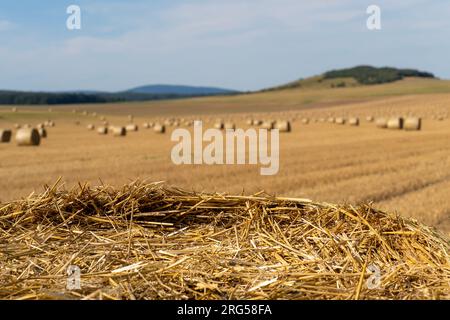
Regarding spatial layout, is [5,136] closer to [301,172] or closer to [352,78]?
[301,172]

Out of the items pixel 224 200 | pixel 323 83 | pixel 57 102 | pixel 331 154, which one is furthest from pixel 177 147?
pixel 323 83

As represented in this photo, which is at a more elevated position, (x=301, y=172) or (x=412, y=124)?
(x=412, y=124)

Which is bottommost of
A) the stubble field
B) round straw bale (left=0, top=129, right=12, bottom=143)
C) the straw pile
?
the stubble field

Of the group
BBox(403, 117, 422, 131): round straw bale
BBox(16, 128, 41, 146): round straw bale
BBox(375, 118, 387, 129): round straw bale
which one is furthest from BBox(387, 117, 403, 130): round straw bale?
BBox(16, 128, 41, 146): round straw bale

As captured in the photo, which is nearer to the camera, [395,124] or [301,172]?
[301,172]

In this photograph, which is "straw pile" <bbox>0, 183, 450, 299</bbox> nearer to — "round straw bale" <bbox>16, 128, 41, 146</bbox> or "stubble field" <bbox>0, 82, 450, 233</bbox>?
"stubble field" <bbox>0, 82, 450, 233</bbox>

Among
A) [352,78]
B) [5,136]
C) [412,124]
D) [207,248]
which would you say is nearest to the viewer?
[207,248]

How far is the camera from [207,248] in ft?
9.28

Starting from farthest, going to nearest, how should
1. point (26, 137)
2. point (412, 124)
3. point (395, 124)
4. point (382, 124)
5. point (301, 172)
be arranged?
point (382, 124) < point (395, 124) < point (412, 124) < point (26, 137) < point (301, 172)

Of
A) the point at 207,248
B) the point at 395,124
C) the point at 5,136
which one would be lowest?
the point at 5,136

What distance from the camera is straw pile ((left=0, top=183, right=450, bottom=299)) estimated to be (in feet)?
7.59

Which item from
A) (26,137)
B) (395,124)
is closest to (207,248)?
(26,137)

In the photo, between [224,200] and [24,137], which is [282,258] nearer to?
[224,200]

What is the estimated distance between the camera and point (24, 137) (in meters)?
25.6
